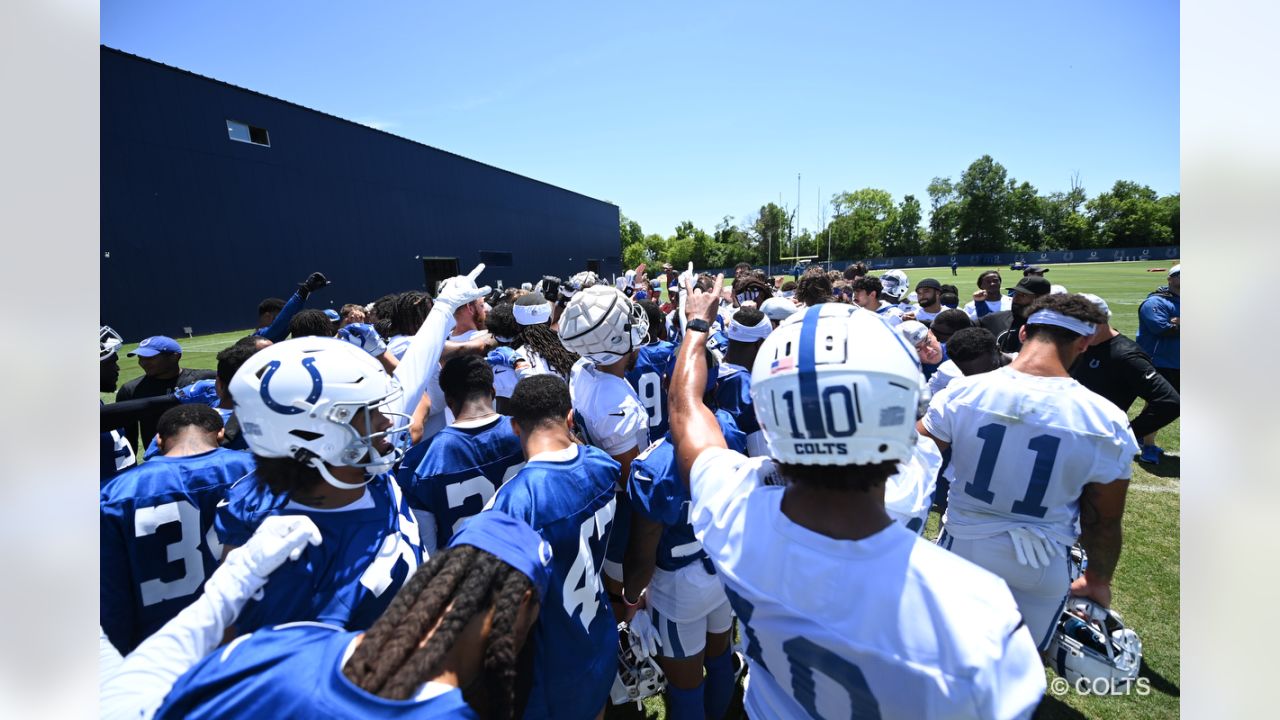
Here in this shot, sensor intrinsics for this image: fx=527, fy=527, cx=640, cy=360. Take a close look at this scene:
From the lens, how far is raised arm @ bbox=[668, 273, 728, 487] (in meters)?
2.04

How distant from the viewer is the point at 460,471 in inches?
122

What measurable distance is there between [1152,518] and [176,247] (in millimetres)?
31689

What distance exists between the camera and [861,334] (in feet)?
5.12

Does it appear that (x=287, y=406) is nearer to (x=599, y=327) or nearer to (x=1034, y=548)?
(x=599, y=327)

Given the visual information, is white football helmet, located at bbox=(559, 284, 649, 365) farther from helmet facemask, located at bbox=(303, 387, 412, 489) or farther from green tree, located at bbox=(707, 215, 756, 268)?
green tree, located at bbox=(707, 215, 756, 268)

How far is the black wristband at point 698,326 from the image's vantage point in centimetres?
262

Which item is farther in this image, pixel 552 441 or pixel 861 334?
pixel 552 441

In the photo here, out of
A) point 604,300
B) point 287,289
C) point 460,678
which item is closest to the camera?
Answer: point 460,678

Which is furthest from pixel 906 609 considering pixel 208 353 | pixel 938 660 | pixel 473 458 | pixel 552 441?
pixel 208 353

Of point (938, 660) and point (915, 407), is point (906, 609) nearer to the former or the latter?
point (938, 660)

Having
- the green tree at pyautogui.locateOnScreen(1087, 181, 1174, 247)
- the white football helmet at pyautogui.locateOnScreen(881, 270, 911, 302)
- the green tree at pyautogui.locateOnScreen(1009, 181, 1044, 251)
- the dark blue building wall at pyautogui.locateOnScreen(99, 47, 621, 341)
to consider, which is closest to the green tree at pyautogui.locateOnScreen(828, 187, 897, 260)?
the green tree at pyautogui.locateOnScreen(1009, 181, 1044, 251)

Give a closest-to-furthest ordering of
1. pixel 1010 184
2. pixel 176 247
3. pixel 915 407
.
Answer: pixel 915 407, pixel 176 247, pixel 1010 184

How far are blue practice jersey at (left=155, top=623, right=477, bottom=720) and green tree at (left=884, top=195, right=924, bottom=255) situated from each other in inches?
3665

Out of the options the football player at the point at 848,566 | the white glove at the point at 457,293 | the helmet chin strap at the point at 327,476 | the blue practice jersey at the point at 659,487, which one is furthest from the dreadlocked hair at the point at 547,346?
the football player at the point at 848,566
